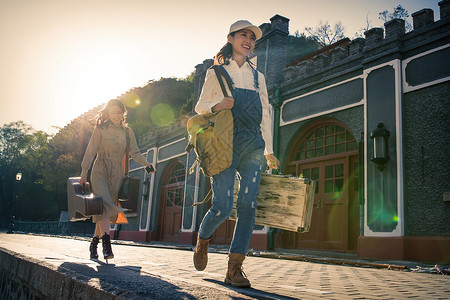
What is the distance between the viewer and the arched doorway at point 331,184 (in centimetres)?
1009

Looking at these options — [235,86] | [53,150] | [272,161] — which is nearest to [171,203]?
→ [272,161]

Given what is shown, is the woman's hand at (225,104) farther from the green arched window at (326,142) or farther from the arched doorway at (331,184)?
the green arched window at (326,142)

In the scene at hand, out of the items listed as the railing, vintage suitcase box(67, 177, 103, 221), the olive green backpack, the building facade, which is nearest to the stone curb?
vintage suitcase box(67, 177, 103, 221)

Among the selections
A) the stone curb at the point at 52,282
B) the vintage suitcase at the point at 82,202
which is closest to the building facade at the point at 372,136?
the vintage suitcase at the point at 82,202

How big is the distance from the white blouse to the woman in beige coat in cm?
184

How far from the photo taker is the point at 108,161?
465cm

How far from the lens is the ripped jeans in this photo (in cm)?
283

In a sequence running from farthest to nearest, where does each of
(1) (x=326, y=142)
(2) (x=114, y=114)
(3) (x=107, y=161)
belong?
(1) (x=326, y=142) < (2) (x=114, y=114) < (3) (x=107, y=161)

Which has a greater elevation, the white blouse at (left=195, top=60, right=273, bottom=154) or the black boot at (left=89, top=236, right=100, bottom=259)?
the white blouse at (left=195, top=60, right=273, bottom=154)

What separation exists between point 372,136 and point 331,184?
6.84 ft

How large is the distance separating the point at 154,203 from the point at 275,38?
33.3 ft

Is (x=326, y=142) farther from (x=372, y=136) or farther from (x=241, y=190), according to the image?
(x=241, y=190)

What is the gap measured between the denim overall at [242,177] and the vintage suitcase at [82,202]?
61.6 inches

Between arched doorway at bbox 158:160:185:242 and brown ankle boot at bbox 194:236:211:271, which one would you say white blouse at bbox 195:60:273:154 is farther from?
arched doorway at bbox 158:160:185:242
